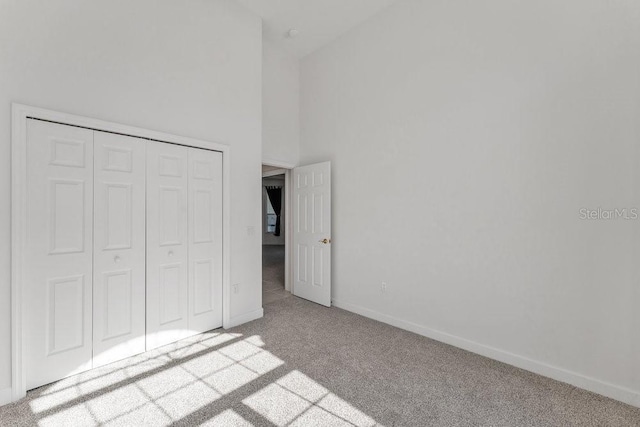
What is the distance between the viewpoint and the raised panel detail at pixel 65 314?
7.32 ft

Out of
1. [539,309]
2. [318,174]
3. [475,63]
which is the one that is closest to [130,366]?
[318,174]

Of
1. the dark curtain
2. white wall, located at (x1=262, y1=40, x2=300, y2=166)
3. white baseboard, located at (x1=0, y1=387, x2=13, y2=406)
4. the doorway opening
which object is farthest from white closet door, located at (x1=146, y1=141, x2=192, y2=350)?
the dark curtain

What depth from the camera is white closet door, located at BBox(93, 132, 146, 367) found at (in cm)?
246

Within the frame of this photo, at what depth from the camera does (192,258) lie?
3.09 m

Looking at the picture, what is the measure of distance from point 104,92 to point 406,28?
126 inches

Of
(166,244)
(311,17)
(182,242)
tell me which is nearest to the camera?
(166,244)

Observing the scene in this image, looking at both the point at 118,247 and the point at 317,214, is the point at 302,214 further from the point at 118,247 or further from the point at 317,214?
the point at 118,247

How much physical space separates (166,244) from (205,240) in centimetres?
40

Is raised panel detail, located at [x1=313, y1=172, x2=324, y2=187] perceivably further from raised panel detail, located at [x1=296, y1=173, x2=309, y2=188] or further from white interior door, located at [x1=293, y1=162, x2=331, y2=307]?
raised panel detail, located at [x1=296, y1=173, x2=309, y2=188]

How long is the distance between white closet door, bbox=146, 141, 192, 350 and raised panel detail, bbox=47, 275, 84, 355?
1.71ft

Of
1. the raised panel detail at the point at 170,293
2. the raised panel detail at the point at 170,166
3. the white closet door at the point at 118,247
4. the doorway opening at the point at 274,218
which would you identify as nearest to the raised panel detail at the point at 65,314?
the white closet door at the point at 118,247

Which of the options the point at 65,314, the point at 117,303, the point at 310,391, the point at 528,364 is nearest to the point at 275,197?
the point at 117,303

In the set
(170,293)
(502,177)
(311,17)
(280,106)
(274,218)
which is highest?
(311,17)

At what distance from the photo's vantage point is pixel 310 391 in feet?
7.14
